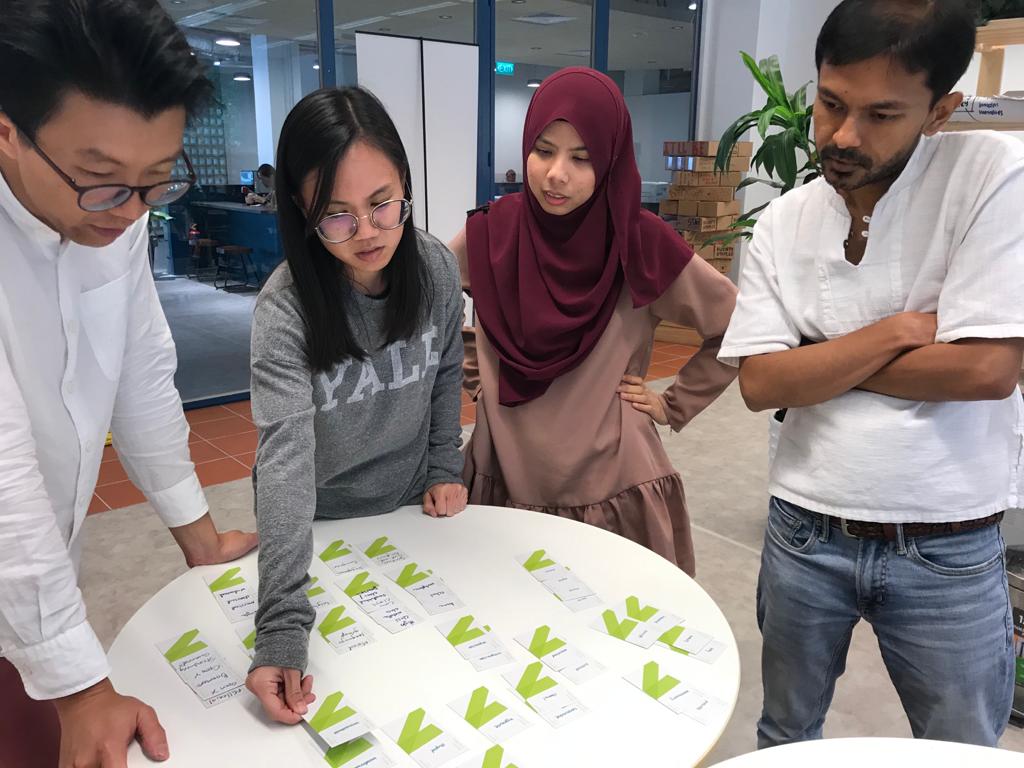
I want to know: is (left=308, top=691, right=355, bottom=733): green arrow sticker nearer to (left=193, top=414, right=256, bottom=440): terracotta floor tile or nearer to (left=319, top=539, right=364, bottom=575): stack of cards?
(left=319, top=539, right=364, bottom=575): stack of cards

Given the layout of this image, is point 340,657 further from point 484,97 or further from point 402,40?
point 484,97

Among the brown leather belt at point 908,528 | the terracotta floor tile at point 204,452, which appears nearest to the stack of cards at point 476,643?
the brown leather belt at point 908,528

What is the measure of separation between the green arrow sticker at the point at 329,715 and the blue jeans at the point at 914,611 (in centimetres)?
74

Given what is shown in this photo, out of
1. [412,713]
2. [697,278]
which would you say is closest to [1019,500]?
[697,278]

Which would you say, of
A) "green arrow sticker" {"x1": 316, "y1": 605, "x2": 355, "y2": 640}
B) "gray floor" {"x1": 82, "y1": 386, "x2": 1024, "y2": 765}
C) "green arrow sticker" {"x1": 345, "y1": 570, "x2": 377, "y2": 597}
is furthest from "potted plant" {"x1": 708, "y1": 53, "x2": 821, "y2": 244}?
"green arrow sticker" {"x1": 316, "y1": 605, "x2": 355, "y2": 640}

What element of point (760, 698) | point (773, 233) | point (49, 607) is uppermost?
point (773, 233)

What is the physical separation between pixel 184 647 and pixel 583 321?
934 mm

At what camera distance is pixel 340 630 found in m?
1.18

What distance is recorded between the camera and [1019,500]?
118 cm

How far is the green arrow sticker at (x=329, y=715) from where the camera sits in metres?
0.97

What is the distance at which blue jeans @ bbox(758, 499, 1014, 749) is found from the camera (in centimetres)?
118

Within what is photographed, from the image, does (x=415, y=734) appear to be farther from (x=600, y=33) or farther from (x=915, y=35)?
(x=600, y=33)

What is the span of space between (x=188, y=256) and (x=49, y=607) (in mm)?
4371

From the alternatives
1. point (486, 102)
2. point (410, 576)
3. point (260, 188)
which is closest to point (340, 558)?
point (410, 576)
